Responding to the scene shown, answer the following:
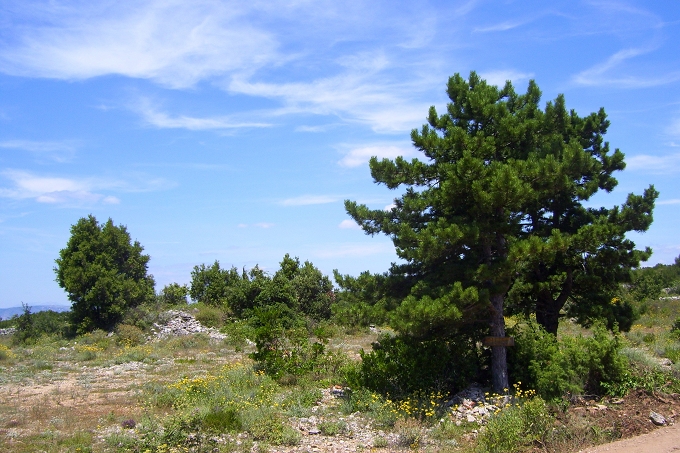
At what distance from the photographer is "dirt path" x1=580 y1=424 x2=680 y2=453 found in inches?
362

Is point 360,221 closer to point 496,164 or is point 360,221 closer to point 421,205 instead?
point 421,205

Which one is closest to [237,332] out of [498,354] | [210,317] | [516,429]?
[210,317]

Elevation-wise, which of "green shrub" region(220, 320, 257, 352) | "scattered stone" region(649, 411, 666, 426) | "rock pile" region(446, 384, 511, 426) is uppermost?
"green shrub" region(220, 320, 257, 352)

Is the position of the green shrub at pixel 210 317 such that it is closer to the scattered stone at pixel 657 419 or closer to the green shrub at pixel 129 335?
the green shrub at pixel 129 335

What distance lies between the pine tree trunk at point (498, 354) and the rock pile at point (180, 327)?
19.1 meters

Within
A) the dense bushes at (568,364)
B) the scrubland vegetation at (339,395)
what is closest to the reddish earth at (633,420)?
the scrubland vegetation at (339,395)

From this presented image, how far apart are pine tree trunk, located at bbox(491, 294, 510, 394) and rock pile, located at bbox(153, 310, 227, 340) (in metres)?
19.1

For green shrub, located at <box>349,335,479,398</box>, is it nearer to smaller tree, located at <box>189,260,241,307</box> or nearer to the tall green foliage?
the tall green foliage

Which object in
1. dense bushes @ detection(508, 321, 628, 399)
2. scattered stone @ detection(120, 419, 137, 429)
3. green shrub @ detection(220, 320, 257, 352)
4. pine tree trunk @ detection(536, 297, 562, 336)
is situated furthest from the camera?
green shrub @ detection(220, 320, 257, 352)

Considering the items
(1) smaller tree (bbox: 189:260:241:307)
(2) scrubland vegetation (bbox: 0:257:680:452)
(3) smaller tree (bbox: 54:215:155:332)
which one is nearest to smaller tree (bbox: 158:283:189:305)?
(1) smaller tree (bbox: 189:260:241:307)

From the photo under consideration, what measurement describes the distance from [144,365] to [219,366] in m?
3.38

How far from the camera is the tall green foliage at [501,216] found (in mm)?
11523

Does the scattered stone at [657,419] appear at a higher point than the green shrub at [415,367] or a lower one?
lower

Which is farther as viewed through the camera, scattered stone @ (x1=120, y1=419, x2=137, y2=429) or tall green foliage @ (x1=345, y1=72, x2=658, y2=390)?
tall green foliage @ (x1=345, y1=72, x2=658, y2=390)
